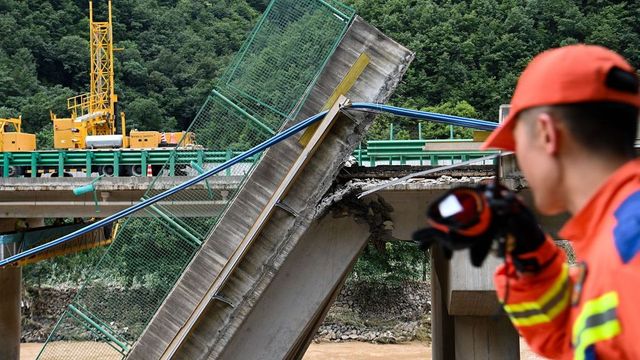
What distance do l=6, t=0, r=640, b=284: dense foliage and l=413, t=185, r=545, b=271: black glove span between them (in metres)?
44.7

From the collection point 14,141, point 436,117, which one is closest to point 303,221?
point 436,117

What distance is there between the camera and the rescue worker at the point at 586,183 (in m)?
1.58

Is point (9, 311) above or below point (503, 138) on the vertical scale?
above

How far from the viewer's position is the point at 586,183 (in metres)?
1.83

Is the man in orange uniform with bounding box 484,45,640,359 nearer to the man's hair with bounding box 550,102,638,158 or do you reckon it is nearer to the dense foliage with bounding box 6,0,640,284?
the man's hair with bounding box 550,102,638,158

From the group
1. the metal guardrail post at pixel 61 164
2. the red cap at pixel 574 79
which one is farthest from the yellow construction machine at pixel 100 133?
the red cap at pixel 574 79

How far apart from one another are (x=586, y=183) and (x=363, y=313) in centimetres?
3827

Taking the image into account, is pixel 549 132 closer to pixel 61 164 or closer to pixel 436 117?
pixel 436 117

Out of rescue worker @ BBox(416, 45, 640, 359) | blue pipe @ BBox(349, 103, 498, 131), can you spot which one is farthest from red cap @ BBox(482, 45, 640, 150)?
blue pipe @ BBox(349, 103, 498, 131)

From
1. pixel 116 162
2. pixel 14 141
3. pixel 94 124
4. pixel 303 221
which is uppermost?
pixel 94 124

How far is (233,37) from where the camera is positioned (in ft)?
261

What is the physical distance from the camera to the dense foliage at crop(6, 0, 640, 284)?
60.2 metres

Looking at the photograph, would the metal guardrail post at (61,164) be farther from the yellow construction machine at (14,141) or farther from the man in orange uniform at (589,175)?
the man in orange uniform at (589,175)

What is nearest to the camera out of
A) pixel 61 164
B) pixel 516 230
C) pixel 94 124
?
pixel 516 230
